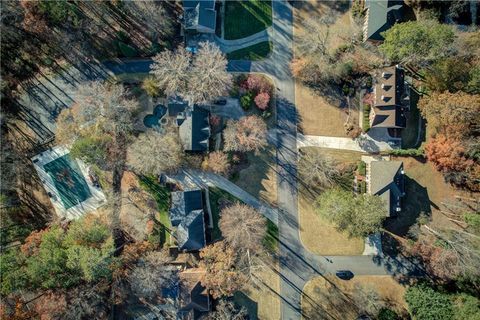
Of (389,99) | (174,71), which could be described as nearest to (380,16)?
(389,99)

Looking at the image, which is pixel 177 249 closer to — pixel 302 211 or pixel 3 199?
pixel 302 211

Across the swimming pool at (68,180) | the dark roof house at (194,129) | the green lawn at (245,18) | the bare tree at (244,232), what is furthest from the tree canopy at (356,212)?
the swimming pool at (68,180)

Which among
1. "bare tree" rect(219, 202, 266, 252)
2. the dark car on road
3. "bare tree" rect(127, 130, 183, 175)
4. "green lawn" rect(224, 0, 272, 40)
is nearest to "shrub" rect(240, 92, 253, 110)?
"green lawn" rect(224, 0, 272, 40)

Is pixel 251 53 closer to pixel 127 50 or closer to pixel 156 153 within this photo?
pixel 127 50

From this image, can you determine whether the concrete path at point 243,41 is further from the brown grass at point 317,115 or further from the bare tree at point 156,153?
the bare tree at point 156,153

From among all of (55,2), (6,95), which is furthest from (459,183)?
(6,95)

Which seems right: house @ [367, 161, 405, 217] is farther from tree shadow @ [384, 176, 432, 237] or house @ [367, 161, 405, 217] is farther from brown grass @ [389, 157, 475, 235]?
brown grass @ [389, 157, 475, 235]
